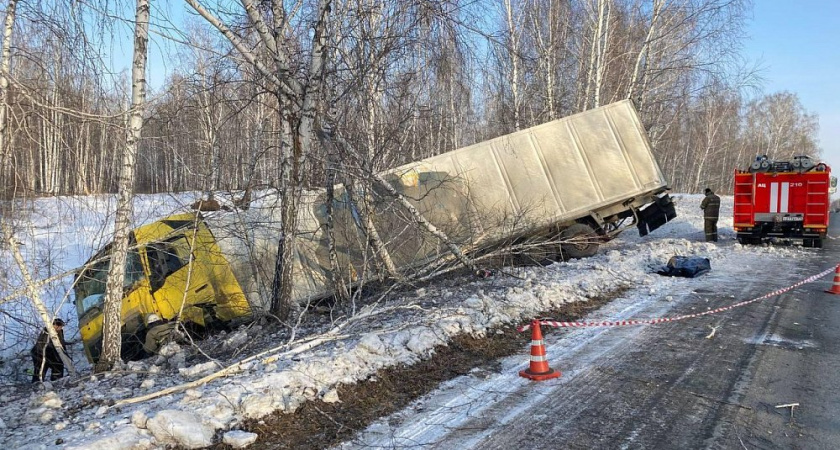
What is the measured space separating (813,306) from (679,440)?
569cm

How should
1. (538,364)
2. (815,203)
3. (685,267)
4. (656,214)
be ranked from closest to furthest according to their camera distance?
(538,364)
(685,267)
(656,214)
(815,203)

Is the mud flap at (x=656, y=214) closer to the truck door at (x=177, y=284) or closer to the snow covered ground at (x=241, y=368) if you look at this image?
the snow covered ground at (x=241, y=368)

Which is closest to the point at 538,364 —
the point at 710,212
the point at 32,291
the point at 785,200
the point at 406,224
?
the point at 406,224

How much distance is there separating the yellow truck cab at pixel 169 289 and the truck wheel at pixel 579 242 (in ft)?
21.8

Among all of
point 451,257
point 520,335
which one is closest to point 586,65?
point 451,257

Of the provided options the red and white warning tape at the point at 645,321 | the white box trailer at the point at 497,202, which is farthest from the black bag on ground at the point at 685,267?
the white box trailer at the point at 497,202

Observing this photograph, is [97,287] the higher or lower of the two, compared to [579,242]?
lower

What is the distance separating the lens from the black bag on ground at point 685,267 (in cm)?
1014

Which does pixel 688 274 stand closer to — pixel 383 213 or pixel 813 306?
pixel 813 306

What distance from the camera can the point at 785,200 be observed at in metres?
14.2

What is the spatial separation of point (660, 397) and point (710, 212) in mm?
12940

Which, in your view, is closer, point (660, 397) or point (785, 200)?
point (660, 397)

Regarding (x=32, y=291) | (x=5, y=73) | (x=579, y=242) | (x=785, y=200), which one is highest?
(x=5, y=73)

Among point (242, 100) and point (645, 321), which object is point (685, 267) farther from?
point (242, 100)
